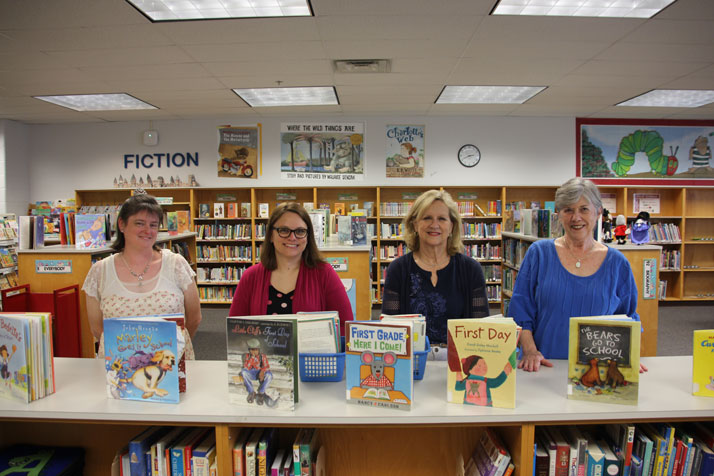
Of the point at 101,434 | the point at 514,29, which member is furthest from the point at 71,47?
the point at 514,29

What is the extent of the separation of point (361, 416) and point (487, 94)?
565 cm

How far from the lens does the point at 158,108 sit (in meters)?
6.25

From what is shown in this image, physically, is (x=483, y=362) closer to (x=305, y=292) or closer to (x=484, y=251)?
(x=305, y=292)

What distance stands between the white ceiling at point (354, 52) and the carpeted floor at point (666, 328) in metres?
3.28

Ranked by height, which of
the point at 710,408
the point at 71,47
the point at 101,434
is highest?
the point at 71,47

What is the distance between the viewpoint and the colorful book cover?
3.74 meters

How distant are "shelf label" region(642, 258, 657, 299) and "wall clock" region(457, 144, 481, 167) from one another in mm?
3590

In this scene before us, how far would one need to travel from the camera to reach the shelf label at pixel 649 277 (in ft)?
12.8

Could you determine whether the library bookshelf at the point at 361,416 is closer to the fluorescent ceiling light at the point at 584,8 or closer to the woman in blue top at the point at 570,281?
the woman in blue top at the point at 570,281

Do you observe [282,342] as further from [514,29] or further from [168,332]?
[514,29]

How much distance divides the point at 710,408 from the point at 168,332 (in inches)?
71.6

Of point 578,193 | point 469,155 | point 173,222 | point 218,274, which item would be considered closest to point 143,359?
point 578,193

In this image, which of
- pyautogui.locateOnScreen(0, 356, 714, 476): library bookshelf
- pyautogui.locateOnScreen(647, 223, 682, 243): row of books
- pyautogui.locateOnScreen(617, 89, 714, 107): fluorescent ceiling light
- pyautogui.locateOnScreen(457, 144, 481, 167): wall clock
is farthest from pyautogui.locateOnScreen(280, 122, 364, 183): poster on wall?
pyautogui.locateOnScreen(0, 356, 714, 476): library bookshelf

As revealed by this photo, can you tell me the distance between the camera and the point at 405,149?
701 cm
